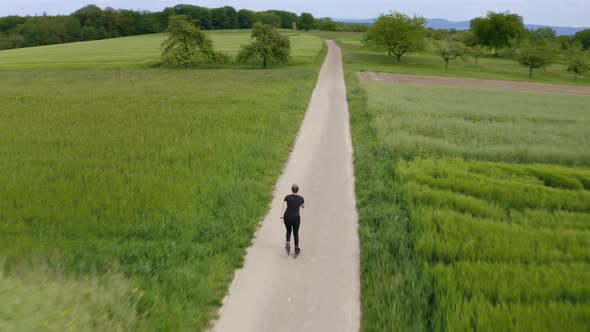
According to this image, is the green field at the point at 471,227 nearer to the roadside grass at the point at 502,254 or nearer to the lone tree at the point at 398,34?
the roadside grass at the point at 502,254

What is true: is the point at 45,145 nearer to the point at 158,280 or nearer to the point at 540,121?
the point at 158,280

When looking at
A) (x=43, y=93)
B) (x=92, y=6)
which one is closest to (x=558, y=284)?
(x=43, y=93)

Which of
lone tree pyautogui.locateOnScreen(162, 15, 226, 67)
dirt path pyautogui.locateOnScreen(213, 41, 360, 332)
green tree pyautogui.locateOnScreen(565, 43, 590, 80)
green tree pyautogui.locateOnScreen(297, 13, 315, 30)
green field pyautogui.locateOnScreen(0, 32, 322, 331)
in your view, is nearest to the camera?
green field pyautogui.locateOnScreen(0, 32, 322, 331)

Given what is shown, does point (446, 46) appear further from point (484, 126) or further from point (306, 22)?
point (306, 22)

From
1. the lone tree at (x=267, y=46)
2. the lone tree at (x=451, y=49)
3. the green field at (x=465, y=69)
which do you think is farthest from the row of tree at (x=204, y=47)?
the lone tree at (x=451, y=49)

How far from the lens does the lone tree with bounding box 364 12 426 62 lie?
214 feet

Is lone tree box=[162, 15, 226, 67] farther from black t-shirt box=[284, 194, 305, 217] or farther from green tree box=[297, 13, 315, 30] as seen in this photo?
green tree box=[297, 13, 315, 30]

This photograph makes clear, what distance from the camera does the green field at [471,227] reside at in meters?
6.15

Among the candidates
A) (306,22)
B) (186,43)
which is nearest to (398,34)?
(186,43)

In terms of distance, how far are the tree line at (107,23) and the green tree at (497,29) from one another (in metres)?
66.7

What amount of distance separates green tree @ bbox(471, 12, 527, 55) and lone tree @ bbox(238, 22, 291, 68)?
56759 mm

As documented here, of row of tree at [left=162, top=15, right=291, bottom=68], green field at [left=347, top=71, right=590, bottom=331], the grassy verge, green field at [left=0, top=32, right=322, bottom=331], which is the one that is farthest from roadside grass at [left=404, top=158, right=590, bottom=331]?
row of tree at [left=162, top=15, right=291, bottom=68]

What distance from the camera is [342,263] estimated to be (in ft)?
25.6

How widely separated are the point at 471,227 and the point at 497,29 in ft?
304
